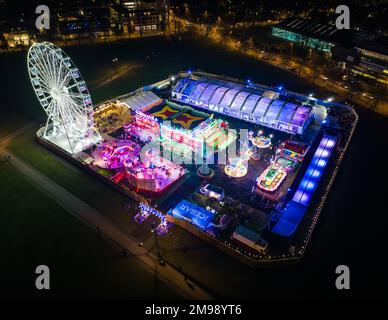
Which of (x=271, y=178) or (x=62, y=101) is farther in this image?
(x=62, y=101)

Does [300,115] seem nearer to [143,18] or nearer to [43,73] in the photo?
[43,73]

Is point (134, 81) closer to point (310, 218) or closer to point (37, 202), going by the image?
point (37, 202)

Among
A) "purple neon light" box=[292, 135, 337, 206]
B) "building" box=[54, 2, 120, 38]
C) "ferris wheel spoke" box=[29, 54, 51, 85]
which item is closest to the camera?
"purple neon light" box=[292, 135, 337, 206]

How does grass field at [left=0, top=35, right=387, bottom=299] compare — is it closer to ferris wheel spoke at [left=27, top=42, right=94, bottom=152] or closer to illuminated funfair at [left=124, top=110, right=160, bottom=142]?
ferris wheel spoke at [left=27, top=42, right=94, bottom=152]

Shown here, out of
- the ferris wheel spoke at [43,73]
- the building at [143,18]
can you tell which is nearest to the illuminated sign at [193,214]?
the ferris wheel spoke at [43,73]

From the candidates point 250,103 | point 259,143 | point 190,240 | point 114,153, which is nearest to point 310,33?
point 250,103

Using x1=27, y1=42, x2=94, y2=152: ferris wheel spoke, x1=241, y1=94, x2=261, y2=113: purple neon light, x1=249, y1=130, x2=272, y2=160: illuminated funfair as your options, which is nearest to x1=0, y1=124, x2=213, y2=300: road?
x1=27, y1=42, x2=94, y2=152: ferris wheel spoke

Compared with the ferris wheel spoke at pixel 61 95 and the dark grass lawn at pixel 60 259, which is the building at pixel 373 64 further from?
the dark grass lawn at pixel 60 259
